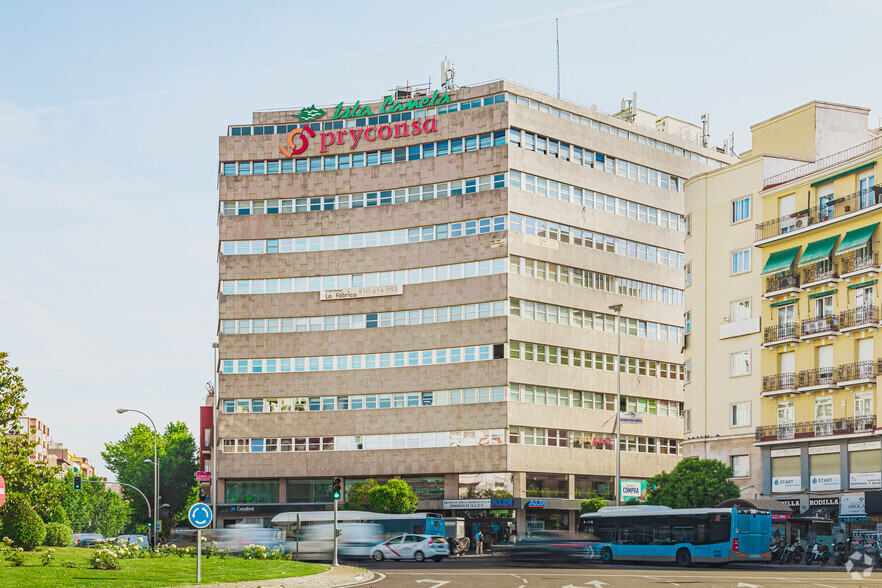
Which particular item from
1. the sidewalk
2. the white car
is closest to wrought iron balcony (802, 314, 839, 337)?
the white car

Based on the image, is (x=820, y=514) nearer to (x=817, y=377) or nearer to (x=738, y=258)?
(x=817, y=377)

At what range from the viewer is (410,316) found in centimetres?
7794

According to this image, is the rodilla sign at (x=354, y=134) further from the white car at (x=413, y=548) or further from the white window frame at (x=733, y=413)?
the white car at (x=413, y=548)

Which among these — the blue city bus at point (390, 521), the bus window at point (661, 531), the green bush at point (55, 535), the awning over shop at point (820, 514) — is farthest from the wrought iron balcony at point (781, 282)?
the green bush at point (55, 535)

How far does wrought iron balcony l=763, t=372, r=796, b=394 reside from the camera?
56.0 metres

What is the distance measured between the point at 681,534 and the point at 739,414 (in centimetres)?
1534

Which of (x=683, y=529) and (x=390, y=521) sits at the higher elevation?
(x=683, y=529)

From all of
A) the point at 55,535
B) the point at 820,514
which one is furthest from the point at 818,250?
the point at 55,535

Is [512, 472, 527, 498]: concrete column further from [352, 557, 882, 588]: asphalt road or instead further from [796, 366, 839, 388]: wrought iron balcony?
[352, 557, 882, 588]: asphalt road

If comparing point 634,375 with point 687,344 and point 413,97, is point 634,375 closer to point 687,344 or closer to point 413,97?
point 687,344

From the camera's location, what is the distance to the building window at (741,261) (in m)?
60.2

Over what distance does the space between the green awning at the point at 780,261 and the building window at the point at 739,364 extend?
4.76 meters

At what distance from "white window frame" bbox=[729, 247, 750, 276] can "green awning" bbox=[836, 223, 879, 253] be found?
6.64 metres

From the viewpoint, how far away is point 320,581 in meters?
32.7
